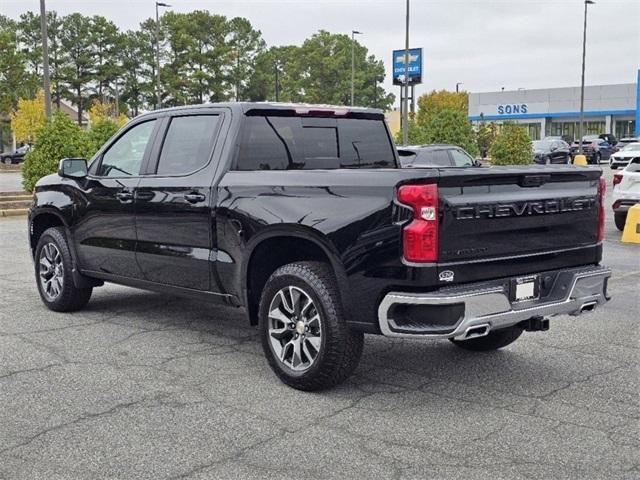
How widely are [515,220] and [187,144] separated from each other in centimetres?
274

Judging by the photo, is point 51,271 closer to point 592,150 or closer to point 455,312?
point 455,312

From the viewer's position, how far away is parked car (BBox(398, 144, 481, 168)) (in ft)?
52.3

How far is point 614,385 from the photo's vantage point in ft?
17.1

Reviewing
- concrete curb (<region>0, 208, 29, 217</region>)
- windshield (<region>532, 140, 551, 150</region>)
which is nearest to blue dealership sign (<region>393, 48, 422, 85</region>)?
windshield (<region>532, 140, 551, 150</region>)

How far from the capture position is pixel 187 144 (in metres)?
6.16

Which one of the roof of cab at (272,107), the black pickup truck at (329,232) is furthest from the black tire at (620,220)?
the roof of cab at (272,107)

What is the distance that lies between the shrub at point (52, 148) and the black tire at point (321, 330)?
14.8 metres

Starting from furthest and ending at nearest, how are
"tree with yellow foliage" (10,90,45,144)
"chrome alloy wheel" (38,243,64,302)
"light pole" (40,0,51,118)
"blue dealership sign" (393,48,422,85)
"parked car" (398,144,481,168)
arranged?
"tree with yellow foliage" (10,90,45,144), "blue dealership sign" (393,48,422,85), "light pole" (40,0,51,118), "parked car" (398,144,481,168), "chrome alloy wheel" (38,243,64,302)

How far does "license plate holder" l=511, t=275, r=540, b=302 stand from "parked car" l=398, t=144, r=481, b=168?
1094 centimetres

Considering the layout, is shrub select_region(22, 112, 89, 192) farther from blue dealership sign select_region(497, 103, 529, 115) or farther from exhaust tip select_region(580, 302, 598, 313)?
blue dealership sign select_region(497, 103, 529, 115)

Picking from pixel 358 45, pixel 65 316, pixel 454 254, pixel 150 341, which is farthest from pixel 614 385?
pixel 358 45

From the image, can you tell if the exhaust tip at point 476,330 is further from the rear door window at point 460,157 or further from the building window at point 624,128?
the building window at point 624,128

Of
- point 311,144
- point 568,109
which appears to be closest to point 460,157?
point 311,144

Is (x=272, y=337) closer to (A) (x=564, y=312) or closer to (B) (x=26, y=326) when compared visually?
(A) (x=564, y=312)
